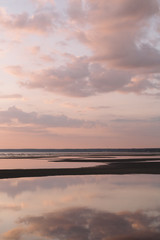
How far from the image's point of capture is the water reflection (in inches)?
435

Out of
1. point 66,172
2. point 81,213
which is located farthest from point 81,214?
point 66,172

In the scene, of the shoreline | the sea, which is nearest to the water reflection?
the sea

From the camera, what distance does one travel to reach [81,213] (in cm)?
1448

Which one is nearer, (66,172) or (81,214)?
(81,214)

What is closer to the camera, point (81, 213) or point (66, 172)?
point (81, 213)

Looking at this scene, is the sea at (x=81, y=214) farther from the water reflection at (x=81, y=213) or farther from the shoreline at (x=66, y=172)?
the shoreline at (x=66, y=172)

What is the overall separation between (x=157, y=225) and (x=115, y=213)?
9.40ft

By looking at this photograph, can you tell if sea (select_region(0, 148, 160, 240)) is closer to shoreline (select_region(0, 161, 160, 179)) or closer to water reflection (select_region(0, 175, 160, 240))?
water reflection (select_region(0, 175, 160, 240))

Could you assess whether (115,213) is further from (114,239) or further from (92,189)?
(92,189)

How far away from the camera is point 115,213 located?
47.2 ft

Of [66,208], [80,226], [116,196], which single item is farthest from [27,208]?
[116,196]

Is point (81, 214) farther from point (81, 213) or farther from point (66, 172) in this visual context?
point (66, 172)

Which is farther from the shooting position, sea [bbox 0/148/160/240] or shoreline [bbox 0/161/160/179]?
shoreline [bbox 0/161/160/179]

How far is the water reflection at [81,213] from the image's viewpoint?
435 inches
